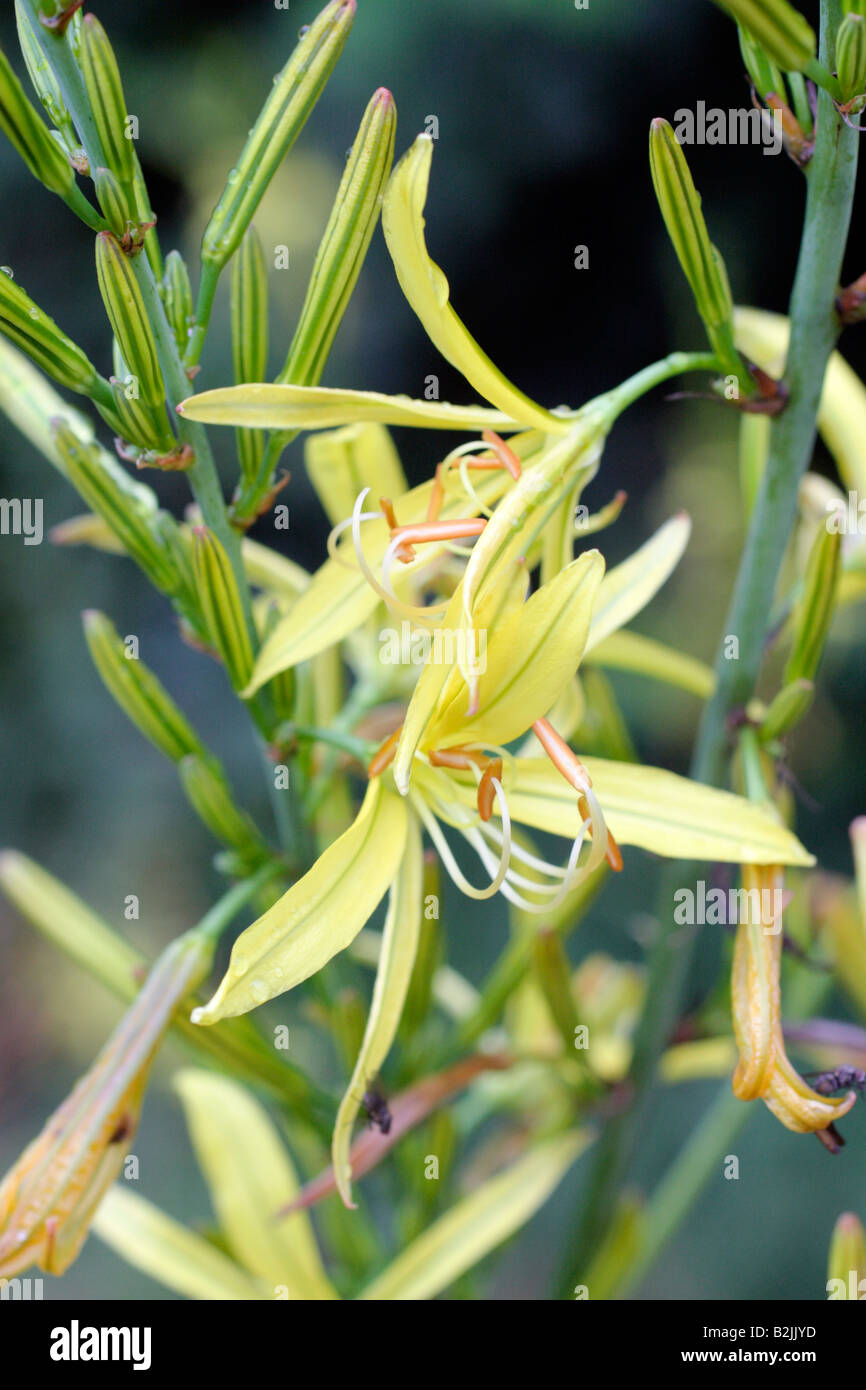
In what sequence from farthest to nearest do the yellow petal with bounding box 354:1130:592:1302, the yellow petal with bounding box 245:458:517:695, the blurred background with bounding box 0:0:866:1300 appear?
the blurred background with bounding box 0:0:866:1300
the yellow petal with bounding box 354:1130:592:1302
the yellow petal with bounding box 245:458:517:695

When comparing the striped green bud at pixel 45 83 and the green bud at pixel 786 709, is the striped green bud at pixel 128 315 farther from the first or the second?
the green bud at pixel 786 709

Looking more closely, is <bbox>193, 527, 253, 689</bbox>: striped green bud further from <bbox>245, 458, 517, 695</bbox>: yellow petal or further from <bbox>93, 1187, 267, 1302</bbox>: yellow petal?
<bbox>93, 1187, 267, 1302</bbox>: yellow petal

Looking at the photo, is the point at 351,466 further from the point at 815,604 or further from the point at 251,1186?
the point at 251,1186

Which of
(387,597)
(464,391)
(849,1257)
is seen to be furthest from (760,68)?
(464,391)

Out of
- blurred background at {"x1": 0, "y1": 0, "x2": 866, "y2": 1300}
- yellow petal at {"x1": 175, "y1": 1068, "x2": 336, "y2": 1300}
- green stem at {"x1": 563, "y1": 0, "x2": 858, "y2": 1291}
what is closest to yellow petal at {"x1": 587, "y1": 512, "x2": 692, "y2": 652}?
green stem at {"x1": 563, "y1": 0, "x2": 858, "y2": 1291}

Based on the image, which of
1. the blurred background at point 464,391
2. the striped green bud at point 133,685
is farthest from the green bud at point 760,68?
the blurred background at point 464,391
